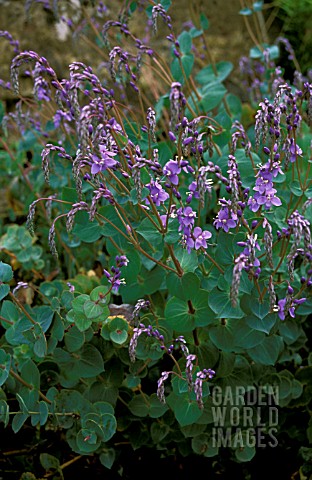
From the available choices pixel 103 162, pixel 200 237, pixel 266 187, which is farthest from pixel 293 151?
pixel 103 162

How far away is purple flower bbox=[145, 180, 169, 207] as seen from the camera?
54.4 inches

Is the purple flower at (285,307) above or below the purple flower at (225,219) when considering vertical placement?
below

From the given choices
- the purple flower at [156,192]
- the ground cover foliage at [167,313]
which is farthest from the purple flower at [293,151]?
the purple flower at [156,192]

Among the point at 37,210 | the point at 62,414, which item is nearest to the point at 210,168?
the point at 62,414

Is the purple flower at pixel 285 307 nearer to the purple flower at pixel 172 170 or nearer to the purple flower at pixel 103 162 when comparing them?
the purple flower at pixel 172 170

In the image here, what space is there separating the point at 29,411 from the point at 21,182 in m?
1.34

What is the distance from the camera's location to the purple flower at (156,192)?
4.54 ft

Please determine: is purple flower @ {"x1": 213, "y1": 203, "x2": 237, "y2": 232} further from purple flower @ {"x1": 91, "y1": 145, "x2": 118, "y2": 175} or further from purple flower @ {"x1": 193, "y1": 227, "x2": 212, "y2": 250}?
purple flower @ {"x1": 91, "y1": 145, "x2": 118, "y2": 175}

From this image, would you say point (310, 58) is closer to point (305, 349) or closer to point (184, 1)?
point (184, 1)

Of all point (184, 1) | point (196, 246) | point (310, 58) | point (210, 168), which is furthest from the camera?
point (310, 58)

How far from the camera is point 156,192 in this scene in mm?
1385

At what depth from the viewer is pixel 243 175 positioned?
1.75 m

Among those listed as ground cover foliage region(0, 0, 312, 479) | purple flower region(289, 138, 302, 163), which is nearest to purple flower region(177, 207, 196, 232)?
ground cover foliage region(0, 0, 312, 479)

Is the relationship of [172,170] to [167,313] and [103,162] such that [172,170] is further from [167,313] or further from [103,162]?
[167,313]
